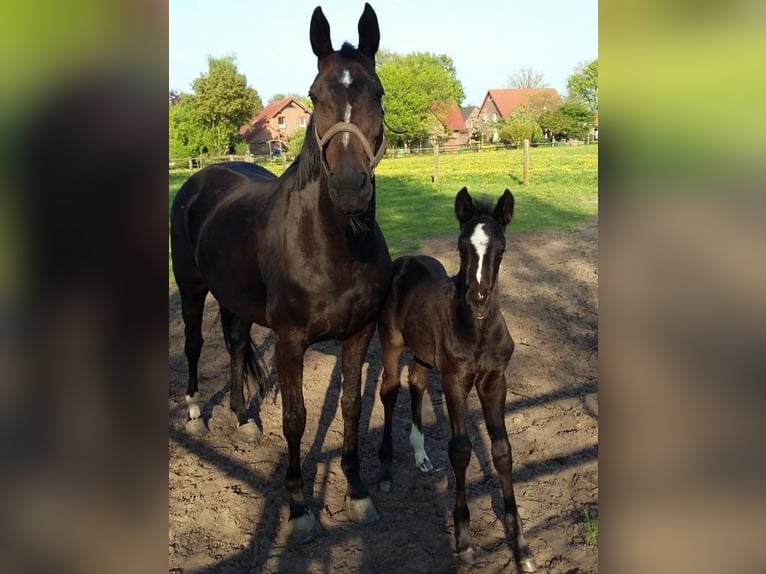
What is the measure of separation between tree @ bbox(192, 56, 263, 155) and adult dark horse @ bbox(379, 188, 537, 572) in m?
46.7

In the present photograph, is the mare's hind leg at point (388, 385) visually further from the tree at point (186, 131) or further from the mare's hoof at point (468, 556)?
the tree at point (186, 131)

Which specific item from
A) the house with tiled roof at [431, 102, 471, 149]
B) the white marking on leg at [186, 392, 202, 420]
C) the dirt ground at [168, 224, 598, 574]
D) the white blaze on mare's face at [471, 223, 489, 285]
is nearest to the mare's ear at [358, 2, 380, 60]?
the white blaze on mare's face at [471, 223, 489, 285]

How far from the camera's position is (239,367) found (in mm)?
5461

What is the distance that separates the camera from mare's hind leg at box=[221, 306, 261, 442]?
17.4 ft

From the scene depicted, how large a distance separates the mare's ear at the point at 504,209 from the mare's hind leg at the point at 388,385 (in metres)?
1.37

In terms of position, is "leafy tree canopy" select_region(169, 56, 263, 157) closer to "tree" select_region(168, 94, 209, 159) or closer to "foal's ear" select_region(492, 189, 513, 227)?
"tree" select_region(168, 94, 209, 159)

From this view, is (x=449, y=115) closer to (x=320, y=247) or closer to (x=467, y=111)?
(x=467, y=111)

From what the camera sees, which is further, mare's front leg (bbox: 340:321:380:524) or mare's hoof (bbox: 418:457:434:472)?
mare's hoof (bbox: 418:457:434:472)

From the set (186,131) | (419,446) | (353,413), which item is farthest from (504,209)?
(186,131)

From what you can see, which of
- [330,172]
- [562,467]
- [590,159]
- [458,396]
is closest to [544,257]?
[562,467]

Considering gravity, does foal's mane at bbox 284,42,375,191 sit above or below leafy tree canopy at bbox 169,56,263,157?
below

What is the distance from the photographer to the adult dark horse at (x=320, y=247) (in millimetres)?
3049

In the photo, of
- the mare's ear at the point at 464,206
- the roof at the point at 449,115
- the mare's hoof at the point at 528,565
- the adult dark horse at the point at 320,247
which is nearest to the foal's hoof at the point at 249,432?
the adult dark horse at the point at 320,247

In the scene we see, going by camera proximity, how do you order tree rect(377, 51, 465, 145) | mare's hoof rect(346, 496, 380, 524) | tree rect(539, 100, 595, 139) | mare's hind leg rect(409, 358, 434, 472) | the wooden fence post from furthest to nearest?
tree rect(377, 51, 465, 145) < tree rect(539, 100, 595, 139) < the wooden fence post < mare's hind leg rect(409, 358, 434, 472) < mare's hoof rect(346, 496, 380, 524)
